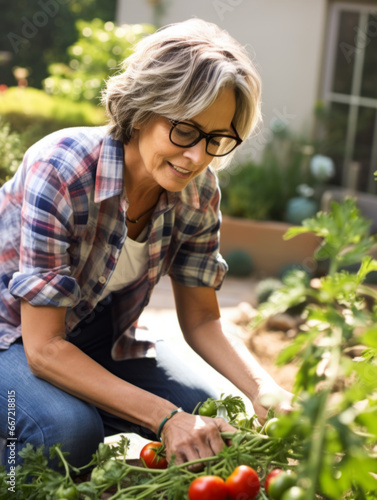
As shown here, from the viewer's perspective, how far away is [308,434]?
104cm

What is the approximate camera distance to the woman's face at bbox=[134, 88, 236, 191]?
1800 mm

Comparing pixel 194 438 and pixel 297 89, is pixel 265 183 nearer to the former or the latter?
pixel 297 89

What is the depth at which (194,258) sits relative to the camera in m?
2.19

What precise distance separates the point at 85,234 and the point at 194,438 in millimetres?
661

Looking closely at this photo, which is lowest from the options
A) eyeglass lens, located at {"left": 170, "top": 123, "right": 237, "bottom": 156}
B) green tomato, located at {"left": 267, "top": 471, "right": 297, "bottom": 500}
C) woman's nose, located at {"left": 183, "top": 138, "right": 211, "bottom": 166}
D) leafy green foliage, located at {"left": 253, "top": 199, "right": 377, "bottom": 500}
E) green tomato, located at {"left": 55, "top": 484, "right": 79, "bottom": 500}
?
green tomato, located at {"left": 55, "top": 484, "right": 79, "bottom": 500}

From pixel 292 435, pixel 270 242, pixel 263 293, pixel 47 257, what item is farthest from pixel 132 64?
pixel 270 242

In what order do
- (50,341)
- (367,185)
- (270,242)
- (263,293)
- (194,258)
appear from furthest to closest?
(367,185) → (270,242) → (263,293) → (194,258) → (50,341)

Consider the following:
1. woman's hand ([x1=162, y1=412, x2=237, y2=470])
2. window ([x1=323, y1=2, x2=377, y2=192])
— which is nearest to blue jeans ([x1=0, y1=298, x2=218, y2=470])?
woman's hand ([x1=162, y1=412, x2=237, y2=470])

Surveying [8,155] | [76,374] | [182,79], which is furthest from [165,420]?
[8,155]

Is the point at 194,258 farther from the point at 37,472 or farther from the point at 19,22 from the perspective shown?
the point at 19,22

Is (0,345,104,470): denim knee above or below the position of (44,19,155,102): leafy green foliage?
below

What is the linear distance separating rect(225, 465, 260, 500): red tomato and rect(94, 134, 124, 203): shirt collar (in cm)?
81

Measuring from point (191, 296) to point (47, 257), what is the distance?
0.61 metres

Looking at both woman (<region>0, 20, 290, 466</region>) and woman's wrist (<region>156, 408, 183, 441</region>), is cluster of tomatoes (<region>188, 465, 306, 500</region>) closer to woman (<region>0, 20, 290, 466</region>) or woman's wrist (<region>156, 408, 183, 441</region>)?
woman (<region>0, 20, 290, 466</region>)
